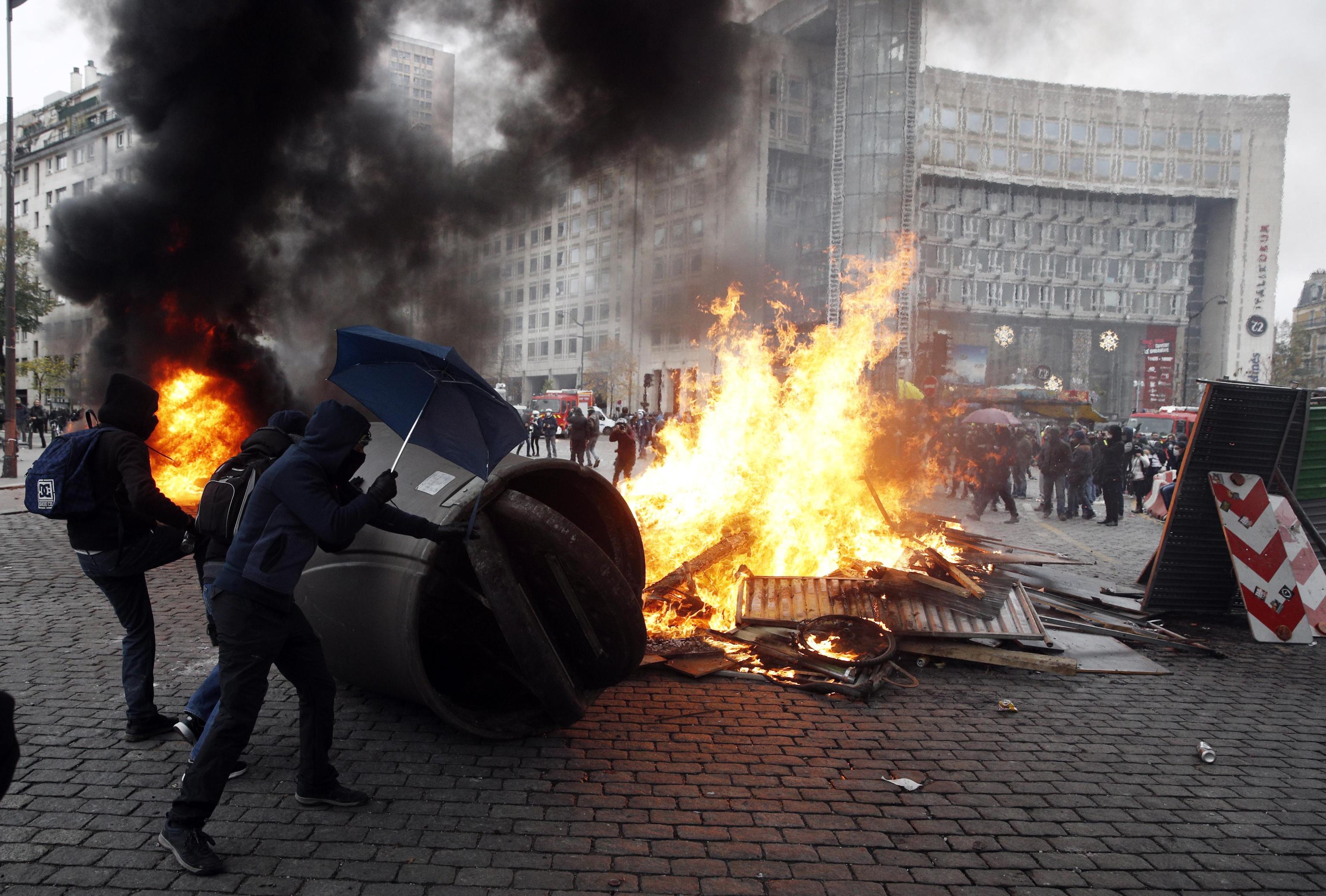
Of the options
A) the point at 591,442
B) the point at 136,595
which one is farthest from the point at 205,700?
the point at 591,442

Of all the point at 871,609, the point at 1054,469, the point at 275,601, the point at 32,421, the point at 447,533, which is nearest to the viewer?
the point at 275,601

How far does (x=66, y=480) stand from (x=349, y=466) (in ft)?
5.64

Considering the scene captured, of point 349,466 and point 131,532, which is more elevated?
point 349,466

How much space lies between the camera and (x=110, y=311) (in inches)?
463

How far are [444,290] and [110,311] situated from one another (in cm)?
543

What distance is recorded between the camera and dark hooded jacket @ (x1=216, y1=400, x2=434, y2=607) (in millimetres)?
3119

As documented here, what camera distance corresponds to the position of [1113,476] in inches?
557

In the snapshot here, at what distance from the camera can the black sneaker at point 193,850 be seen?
2893 mm

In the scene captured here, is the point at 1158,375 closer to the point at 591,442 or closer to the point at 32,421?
the point at 591,442

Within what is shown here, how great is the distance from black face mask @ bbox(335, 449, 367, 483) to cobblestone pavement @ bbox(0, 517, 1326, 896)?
145 cm

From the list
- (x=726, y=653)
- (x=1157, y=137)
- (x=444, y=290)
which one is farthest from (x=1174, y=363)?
(x=726, y=653)

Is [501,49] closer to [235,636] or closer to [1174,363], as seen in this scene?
[235,636]

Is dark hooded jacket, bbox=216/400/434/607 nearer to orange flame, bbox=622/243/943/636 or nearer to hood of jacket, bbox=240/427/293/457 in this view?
hood of jacket, bbox=240/427/293/457

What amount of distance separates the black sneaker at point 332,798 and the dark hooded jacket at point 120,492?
152 cm
